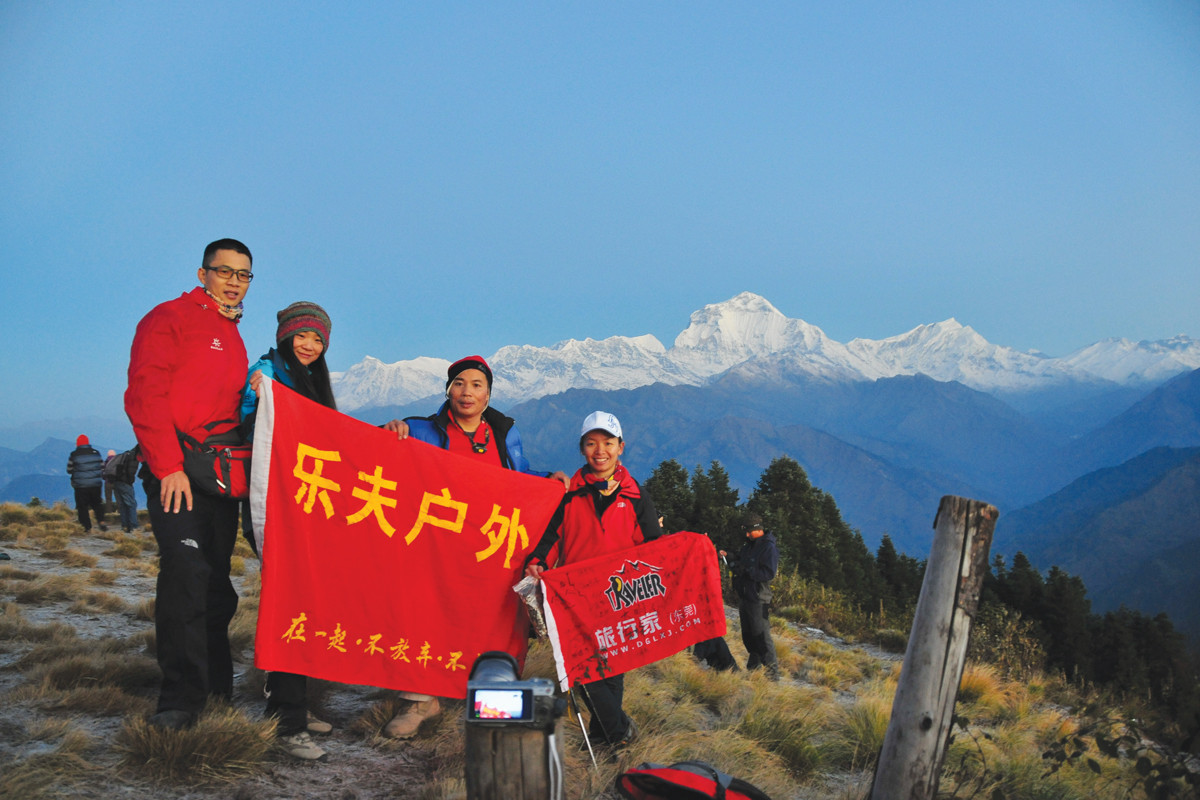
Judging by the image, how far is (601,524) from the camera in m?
4.80

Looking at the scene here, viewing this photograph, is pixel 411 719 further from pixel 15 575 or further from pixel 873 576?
pixel 873 576

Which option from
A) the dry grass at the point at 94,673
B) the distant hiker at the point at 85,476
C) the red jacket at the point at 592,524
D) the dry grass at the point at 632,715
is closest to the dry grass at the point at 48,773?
the dry grass at the point at 632,715

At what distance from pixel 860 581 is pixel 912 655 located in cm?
3702

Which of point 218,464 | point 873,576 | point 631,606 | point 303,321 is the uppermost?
point 303,321

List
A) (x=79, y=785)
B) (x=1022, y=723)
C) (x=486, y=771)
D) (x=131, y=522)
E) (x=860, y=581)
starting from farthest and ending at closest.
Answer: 1. (x=860, y=581)
2. (x=131, y=522)
3. (x=1022, y=723)
4. (x=79, y=785)
5. (x=486, y=771)

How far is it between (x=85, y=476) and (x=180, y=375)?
49.2 feet

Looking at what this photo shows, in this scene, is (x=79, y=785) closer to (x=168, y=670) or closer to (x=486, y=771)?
(x=168, y=670)

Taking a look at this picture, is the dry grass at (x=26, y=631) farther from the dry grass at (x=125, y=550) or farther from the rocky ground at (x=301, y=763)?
the dry grass at (x=125, y=550)

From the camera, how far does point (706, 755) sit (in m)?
4.80

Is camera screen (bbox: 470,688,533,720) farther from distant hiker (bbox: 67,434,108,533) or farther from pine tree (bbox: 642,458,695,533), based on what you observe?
pine tree (bbox: 642,458,695,533)

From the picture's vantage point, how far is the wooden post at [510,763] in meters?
2.57

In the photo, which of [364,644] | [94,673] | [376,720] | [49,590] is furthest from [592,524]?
[49,590]

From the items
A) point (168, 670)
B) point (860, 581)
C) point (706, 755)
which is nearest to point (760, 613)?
point (706, 755)

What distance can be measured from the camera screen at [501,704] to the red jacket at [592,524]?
2169mm
